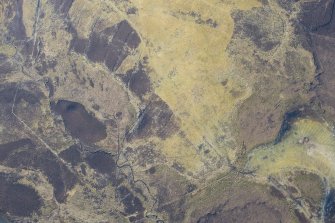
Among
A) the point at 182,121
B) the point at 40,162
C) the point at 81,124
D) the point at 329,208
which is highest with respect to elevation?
the point at 329,208

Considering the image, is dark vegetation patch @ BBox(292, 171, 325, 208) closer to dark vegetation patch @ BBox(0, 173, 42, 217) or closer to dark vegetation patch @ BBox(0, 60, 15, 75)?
dark vegetation patch @ BBox(0, 173, 42, 217)

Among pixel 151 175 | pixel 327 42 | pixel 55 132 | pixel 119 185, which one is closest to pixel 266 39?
pixel 327 42

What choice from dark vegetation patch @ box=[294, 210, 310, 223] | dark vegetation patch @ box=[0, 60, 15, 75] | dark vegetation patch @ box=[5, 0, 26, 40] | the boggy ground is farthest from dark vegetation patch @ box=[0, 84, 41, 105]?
dark vegetation patch @ box=[294, 210, 310, 223]

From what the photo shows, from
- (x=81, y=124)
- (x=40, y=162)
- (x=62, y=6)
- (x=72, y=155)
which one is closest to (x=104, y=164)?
(x=72, y=155)

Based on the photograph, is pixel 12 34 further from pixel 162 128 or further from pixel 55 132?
pixel 162 128

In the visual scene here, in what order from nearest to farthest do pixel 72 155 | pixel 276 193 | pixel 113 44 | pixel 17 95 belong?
pixel 276 193
pixel 72 155
pixel 113 44
pixel 17 95

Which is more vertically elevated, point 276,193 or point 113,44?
point 113,44

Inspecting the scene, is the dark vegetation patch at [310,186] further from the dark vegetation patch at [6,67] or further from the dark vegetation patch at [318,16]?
the dark vegetation patch at [6,67]

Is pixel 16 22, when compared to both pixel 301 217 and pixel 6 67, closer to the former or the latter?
pixel 6 67

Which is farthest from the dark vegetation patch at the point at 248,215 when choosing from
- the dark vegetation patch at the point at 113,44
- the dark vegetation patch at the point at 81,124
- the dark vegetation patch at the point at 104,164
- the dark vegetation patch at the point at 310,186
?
the dark vegetation patch at the point at 113,44
